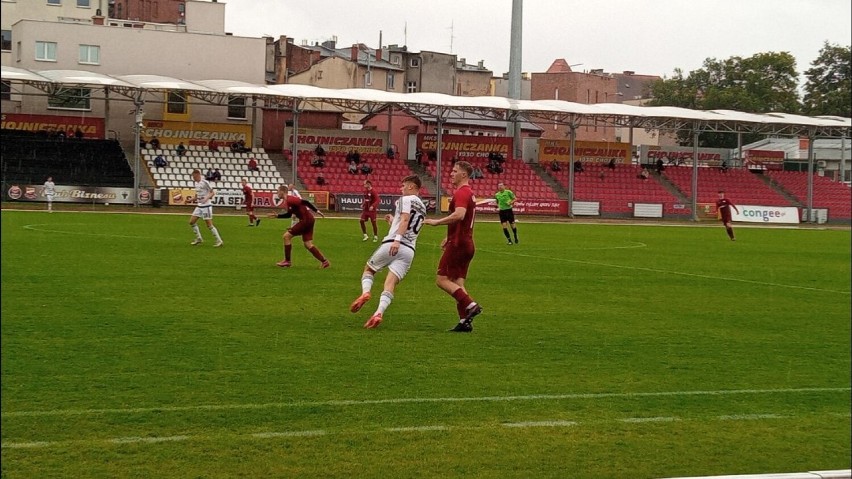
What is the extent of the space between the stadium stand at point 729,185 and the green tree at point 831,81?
6071cm

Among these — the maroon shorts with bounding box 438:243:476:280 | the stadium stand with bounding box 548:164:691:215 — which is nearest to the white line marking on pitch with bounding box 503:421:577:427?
the maroon shorts with bounding box 438:243:476:280

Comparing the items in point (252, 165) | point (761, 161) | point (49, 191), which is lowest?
point (49, 191)

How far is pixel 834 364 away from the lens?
11.1 meters

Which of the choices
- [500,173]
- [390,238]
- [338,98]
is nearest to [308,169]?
[338,98]

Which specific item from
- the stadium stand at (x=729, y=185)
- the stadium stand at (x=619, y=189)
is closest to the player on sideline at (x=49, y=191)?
the stadium stand at (x=619, y=189)


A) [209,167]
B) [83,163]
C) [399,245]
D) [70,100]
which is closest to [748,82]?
[399,245]

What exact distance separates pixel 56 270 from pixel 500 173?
4840 centimetres

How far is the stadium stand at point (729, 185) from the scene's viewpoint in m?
63.7

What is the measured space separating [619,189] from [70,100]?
33811mm

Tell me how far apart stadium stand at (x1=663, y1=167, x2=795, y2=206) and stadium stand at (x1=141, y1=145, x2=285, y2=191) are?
88.6 feet

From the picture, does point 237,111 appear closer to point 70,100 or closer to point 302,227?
point 70,100

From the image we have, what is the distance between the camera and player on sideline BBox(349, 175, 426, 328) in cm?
1273

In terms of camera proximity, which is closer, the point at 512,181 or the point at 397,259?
the point at 397,259

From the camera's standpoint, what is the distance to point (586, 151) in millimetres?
73188
